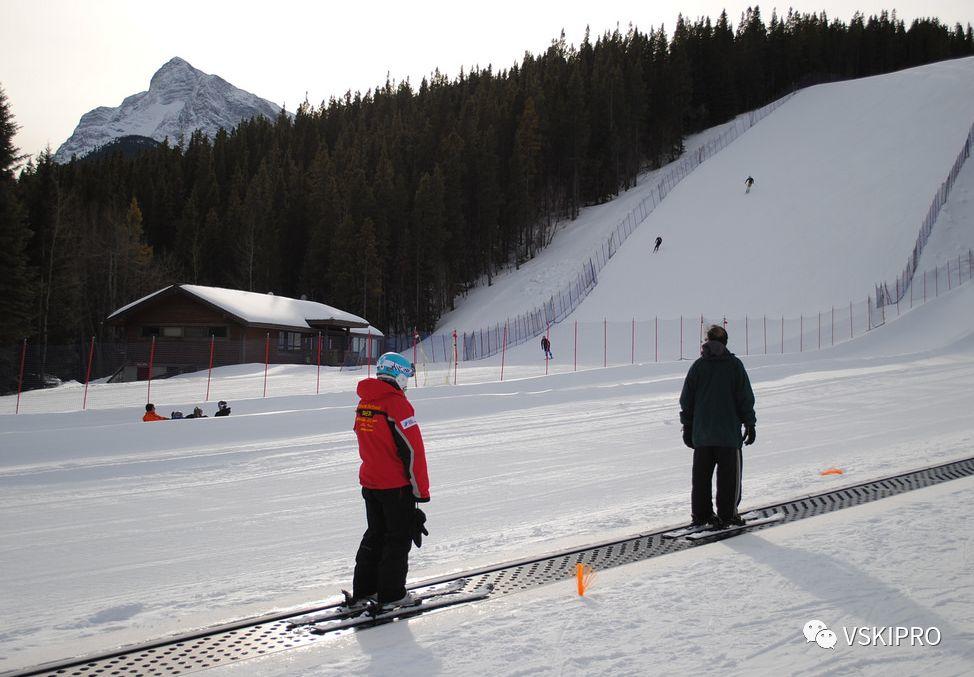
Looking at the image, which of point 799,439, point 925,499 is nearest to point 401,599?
point 925,499

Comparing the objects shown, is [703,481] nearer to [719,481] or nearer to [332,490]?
[719,481]

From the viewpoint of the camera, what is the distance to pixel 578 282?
160ft

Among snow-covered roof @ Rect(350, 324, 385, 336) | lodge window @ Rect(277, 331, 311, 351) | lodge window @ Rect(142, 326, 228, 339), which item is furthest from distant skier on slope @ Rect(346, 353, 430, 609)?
snow-covered roof @ Rect(350, 324, 385, 336)

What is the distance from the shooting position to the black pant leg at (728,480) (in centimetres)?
628

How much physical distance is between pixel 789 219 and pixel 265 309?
104ft

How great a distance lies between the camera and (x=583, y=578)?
4.99 meters

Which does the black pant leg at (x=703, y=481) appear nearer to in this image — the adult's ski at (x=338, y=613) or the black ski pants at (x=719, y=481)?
the black ski pants at (x=719, y=481)

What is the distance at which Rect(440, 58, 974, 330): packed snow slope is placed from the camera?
131 ft

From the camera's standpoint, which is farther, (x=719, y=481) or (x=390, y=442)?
(x=719, y=481)

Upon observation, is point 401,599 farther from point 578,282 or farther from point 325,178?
point 325,178

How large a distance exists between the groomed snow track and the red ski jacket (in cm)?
96

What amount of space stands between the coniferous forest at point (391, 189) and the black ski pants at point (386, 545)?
34.1 meters

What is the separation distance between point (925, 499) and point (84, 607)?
673 centimetres

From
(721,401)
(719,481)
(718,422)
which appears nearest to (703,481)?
(719,481)
